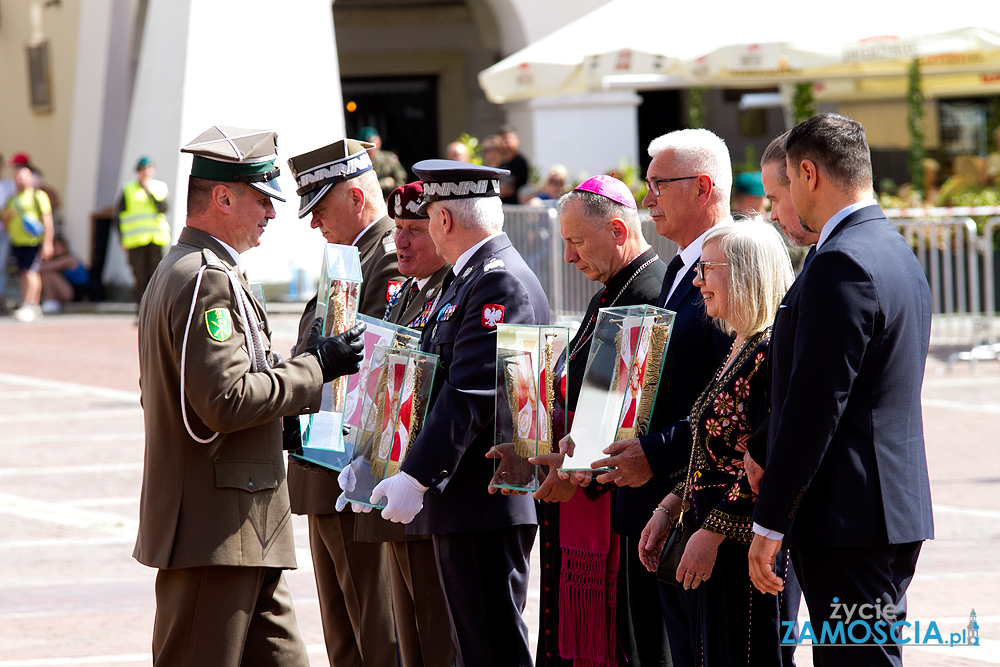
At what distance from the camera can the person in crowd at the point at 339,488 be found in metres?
5.17

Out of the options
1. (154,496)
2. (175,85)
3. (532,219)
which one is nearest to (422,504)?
(154,496)

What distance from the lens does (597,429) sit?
13.3 ft

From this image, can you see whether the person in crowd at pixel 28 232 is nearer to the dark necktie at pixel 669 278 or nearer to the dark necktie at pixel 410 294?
the dark necktie at pixel 410 294

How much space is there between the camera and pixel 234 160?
4184mm

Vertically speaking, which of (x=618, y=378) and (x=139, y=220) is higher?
(x=139, y=220)

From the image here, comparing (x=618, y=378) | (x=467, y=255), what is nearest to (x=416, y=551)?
(x=467, y=255)

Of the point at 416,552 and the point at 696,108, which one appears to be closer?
the point at 416,552

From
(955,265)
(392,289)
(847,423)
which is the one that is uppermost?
(955,265)

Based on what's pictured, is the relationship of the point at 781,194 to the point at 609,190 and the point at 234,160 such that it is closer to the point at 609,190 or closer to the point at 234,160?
the point at 609,190

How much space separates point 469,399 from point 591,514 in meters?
0.57

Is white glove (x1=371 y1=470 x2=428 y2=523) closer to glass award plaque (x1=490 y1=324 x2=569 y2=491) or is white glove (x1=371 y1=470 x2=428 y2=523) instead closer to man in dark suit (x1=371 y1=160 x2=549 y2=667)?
man in dark suit (x1=371 y1=160 x2=549 y2=667)

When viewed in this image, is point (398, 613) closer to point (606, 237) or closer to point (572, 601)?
point (572, 601)

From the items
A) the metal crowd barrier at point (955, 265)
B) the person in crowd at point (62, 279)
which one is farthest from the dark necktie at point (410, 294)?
the person in crowd at point (62, 279)

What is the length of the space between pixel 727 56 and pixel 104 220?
1240 cm
